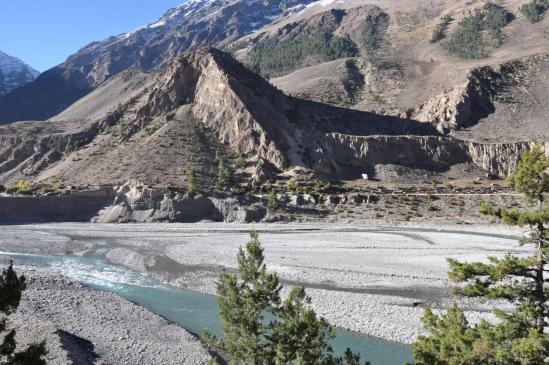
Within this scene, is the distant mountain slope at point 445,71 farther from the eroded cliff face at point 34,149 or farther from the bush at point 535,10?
the eroded cliff face at point 34,149

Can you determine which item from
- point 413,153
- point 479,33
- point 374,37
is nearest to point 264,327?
point 413,153

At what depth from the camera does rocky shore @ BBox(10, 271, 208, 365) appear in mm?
20609

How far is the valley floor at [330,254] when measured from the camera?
2880 centimetres

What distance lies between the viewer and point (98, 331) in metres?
24.0

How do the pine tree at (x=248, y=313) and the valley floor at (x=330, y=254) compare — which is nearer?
the pine tree at (x=248, y=313)

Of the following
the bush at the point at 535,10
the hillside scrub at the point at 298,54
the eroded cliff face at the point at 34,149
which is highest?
the bush at the point at 535,10

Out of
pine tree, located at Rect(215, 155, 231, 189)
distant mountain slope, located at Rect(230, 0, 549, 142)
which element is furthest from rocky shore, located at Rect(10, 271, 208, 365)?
distant mountain slope, located at Rect(230, 0, 549, 142)

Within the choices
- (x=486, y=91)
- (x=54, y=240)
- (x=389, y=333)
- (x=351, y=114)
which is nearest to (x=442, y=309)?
(x=389, y=333)

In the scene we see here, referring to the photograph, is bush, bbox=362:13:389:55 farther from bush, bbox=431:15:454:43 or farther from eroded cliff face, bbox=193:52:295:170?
eroded cliff face, bbox=193:52:295:170

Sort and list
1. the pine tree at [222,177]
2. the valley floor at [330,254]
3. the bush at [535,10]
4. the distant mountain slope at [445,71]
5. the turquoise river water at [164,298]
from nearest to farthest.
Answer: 1. the turquoise river water at [164,298]
2. the valley floor at [330,254]
3. the pine tree at [222,177]
4. the distant mountain slope at [445,71]
5. the bush at [535,10]

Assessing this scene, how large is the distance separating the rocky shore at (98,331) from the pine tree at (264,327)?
31.0ft

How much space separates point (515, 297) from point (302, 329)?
494 cm

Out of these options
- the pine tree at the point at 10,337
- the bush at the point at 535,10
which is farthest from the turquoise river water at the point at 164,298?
the bush at the point at 535,10

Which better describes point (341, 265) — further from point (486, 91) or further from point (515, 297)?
point (486, 91)
